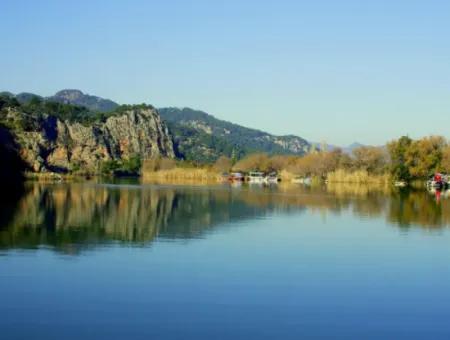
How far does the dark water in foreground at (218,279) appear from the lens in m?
13.4

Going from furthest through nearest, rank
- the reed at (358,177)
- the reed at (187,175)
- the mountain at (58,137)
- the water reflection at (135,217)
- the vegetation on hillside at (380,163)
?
the mountain at (58,137)
the reed at (187,175)
the reed at (358,177)
the vegetation on hillside at (380,163)
the water reflection at (135,217)

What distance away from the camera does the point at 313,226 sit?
33875 mm

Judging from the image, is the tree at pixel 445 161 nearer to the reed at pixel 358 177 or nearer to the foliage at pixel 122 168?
the reed at pixel 358 177

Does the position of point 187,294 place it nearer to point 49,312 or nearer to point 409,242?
point 49,312

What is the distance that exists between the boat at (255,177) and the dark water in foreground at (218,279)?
88.2m

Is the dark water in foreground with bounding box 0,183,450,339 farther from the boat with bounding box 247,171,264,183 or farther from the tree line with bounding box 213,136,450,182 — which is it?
the boat with bounding box 247,171,264,183

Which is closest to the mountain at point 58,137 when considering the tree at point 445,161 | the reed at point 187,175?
the reed at point 187,175

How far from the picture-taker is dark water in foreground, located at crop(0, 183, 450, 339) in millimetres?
13430

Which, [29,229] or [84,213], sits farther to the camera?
[84,213]

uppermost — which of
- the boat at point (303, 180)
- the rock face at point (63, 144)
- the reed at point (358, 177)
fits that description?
the rock face at point (63, 144)

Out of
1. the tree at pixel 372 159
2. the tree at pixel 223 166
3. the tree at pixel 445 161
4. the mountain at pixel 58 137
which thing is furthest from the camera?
the tree at pixel 223 166

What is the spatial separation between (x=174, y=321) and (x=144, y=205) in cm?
3196

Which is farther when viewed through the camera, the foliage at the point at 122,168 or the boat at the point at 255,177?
the foliage at the point at 122,168

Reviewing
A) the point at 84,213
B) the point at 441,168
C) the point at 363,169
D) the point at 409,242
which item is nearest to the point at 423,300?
the point at 409,242
